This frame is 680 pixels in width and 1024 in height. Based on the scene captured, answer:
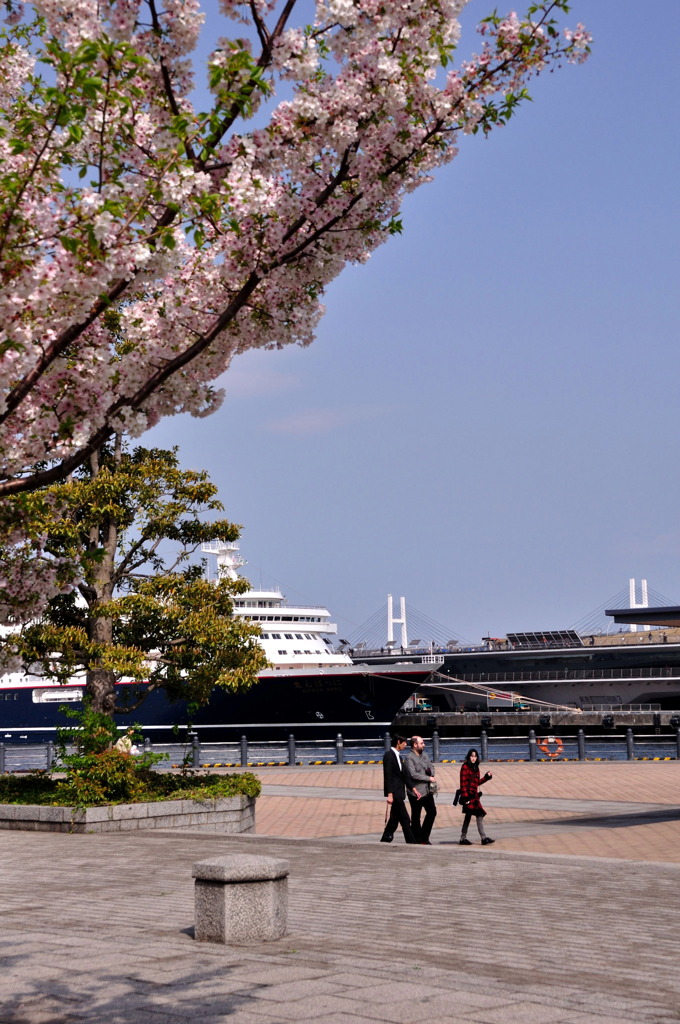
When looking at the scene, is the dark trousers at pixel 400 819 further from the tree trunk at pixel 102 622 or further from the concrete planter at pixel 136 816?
the tree trunk at pixel 102 622

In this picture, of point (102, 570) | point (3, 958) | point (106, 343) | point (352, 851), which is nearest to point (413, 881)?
point (352, 851)

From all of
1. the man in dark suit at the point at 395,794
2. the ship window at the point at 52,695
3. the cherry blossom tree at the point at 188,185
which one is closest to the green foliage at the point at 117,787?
the man in dark suit at the point at 395,794

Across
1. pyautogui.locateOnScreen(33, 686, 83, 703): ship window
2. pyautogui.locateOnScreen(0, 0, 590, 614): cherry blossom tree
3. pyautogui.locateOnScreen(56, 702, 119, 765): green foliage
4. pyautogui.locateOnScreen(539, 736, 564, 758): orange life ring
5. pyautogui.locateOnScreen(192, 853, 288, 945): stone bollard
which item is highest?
pyautogui.locateOnScreen(0, 0, 590, 614): cherry blossom tree

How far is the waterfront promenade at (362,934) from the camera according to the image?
6.55m

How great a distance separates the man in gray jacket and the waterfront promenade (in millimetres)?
694

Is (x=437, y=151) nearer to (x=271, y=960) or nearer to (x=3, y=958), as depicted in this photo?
(x=271, y=960)

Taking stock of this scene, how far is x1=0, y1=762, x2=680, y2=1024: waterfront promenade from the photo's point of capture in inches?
258

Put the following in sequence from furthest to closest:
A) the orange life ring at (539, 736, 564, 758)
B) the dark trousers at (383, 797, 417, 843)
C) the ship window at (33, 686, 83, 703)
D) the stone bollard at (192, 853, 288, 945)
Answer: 1. the ship window at (33, 686, 83, 703)
2. the orange life ring at (539, 736, 564, 758)
3. the dark trousers at (383, 797, 417, 843)
4. the stone bollard at (192, 853, 288, 945)

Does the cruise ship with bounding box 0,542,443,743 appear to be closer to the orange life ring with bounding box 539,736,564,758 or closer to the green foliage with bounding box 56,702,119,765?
the orange life ring with bounding box 539,736,564,758

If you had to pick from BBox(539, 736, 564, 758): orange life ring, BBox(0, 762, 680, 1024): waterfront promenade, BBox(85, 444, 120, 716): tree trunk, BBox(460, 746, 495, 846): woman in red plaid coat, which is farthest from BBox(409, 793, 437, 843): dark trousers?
BBox(539, 736, 564, 758): orange life ring

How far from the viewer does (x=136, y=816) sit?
17.5m

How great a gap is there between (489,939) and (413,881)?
3.42 m

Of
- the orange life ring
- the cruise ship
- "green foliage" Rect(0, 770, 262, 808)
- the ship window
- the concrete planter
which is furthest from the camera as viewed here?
the ship window

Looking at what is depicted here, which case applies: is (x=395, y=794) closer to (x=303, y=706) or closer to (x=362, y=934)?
(x=362, y=934)
